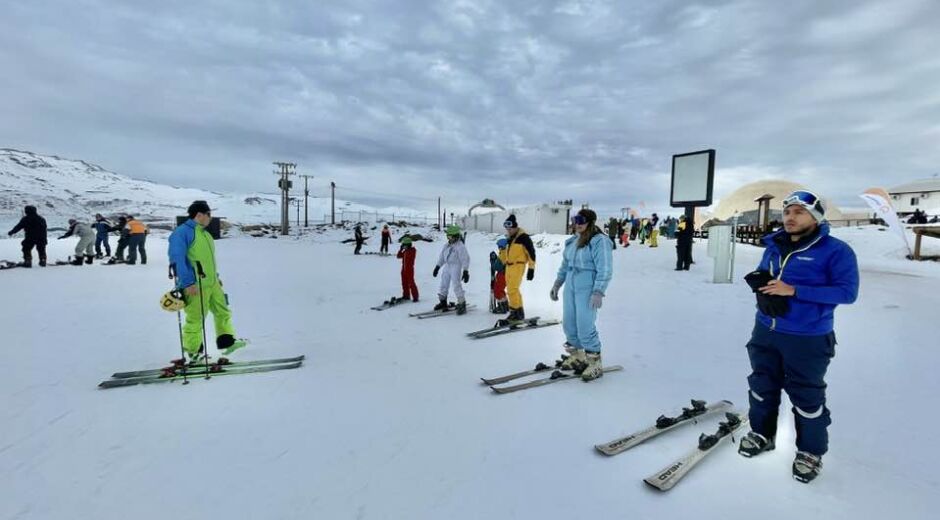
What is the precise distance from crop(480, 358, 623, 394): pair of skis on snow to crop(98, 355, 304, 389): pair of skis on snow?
2.54 meters

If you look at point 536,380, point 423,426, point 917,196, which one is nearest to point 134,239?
point 423,426

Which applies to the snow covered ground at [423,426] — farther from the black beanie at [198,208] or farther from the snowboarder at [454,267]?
the black beanie at [198,208]

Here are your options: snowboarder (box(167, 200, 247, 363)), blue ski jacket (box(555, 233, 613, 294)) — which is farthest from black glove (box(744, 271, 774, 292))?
snowboarder (box(167, 200, 247, 363))

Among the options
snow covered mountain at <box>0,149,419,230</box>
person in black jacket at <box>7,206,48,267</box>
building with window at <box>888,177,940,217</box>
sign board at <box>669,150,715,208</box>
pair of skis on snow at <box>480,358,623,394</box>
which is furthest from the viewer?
snow covered mountain at <box>0,149,419,230</box>

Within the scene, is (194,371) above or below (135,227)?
below

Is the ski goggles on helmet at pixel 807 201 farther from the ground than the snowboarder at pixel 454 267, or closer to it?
farther from the ground

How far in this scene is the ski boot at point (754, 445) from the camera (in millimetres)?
3053

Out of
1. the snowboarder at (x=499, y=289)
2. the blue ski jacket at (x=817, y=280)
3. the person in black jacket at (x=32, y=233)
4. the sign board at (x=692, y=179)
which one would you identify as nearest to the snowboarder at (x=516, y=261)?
the snowboarder at (x=499, y=289)

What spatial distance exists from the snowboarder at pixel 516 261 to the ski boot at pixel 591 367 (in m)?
2.83

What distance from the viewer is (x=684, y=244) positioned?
13.9 meters

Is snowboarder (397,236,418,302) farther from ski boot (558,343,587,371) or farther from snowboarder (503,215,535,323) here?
ski boot (558,343,587,371)

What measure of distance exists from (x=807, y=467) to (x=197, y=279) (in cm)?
600

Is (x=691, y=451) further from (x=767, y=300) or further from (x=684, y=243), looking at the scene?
(x=684, y=243)

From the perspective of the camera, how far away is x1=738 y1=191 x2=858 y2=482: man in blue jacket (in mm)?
2629
